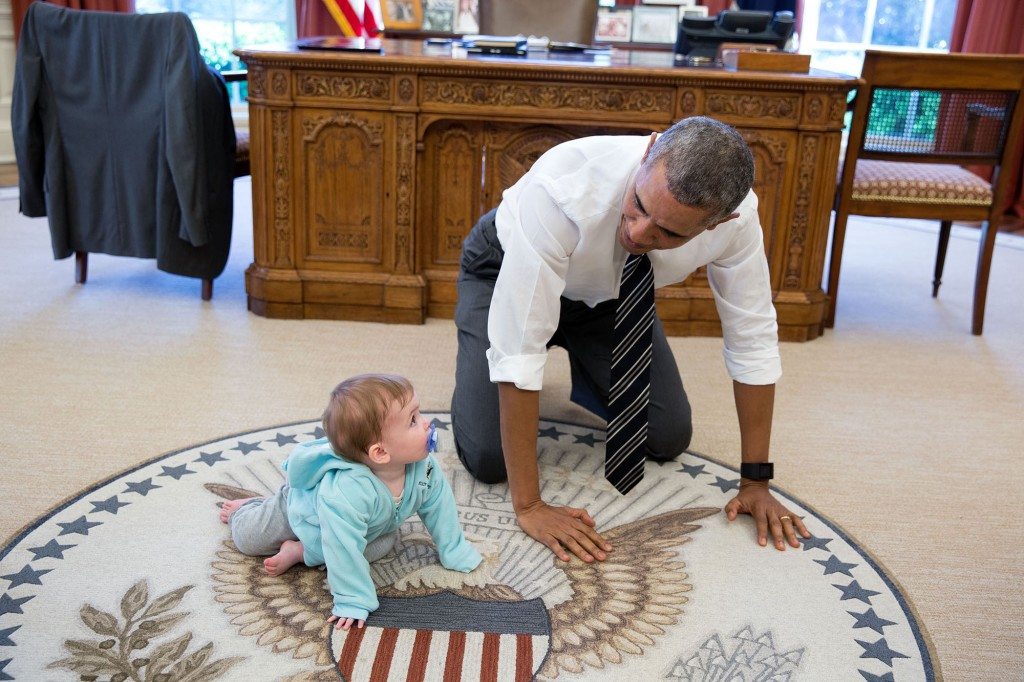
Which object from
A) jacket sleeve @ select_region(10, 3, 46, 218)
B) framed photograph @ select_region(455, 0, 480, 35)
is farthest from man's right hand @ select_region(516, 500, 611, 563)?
framed photograph @ select_region(455, 0, 480, 35)

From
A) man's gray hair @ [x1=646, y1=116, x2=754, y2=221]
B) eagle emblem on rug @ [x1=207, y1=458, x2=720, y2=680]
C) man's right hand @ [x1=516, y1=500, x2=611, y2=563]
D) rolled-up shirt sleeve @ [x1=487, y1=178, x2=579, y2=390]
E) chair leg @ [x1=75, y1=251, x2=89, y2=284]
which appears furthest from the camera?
chair leg @ [x1=75, y1=251, x2=89, y2=284]

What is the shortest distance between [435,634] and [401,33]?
11.7 ft

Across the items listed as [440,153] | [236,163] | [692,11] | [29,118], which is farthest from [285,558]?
[692,11]

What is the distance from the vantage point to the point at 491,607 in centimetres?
182

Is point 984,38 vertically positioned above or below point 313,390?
above

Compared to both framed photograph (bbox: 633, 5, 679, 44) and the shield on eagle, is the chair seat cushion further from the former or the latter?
the shield on eagle

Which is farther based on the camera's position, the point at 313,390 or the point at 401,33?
the point at 401,33

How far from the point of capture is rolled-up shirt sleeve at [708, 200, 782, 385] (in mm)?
2002

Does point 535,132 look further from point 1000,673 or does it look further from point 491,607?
point 1000,673

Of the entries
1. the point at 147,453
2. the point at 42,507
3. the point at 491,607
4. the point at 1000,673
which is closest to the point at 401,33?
the point at 147,453

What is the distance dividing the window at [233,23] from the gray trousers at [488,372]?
15.1ft

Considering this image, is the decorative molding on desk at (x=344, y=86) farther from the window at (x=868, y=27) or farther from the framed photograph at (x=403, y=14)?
the window at (x=868, y=27)

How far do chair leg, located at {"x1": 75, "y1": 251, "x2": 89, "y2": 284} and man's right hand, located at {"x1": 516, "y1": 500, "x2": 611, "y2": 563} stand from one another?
2.44 metres

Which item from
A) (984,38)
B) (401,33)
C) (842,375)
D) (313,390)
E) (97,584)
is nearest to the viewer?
(97,584)
